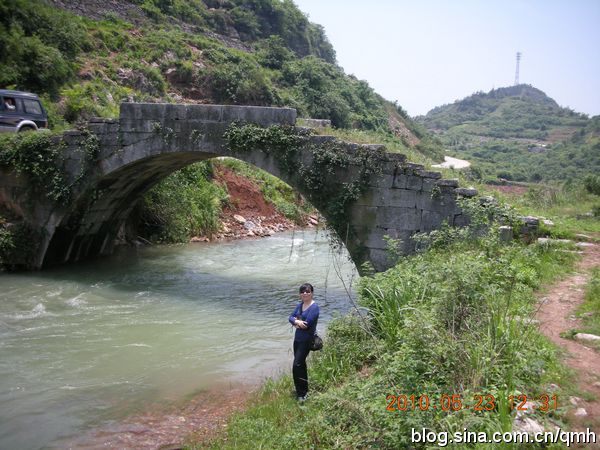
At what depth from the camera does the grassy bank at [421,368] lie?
4.12 m

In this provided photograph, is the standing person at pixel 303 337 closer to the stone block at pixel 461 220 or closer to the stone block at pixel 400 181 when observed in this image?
the stone block at pixel 461 220

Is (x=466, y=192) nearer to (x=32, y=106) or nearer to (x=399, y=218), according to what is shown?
(x=399, y=218)

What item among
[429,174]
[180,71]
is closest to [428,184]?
[429,174]

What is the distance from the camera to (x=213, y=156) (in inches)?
502

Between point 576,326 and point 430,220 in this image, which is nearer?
point 576,326

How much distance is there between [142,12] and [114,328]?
1398 inches

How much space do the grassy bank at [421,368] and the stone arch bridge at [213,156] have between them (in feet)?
8.64

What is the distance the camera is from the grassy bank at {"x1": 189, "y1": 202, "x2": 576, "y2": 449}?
Result: 13.5 feet

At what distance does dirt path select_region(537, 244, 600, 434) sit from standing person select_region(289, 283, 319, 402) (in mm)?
2533

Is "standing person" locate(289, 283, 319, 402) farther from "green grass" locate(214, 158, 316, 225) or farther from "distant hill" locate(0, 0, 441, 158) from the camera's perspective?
"green grass" locate(214, 158, 316, 225)

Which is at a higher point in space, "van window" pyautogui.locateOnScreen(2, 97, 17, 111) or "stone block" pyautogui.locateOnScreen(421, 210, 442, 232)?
"van window" pyautogui.locateOnScreen(2, 97, 17, 111)

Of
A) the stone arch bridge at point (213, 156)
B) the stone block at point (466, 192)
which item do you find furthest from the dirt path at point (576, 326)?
the stone arch bridge at point (213, 156)

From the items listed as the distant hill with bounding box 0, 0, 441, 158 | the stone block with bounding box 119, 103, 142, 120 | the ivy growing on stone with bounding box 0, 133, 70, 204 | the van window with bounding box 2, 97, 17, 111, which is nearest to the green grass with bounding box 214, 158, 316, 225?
the distant hill with bounding box 0, 0, 441, 158
